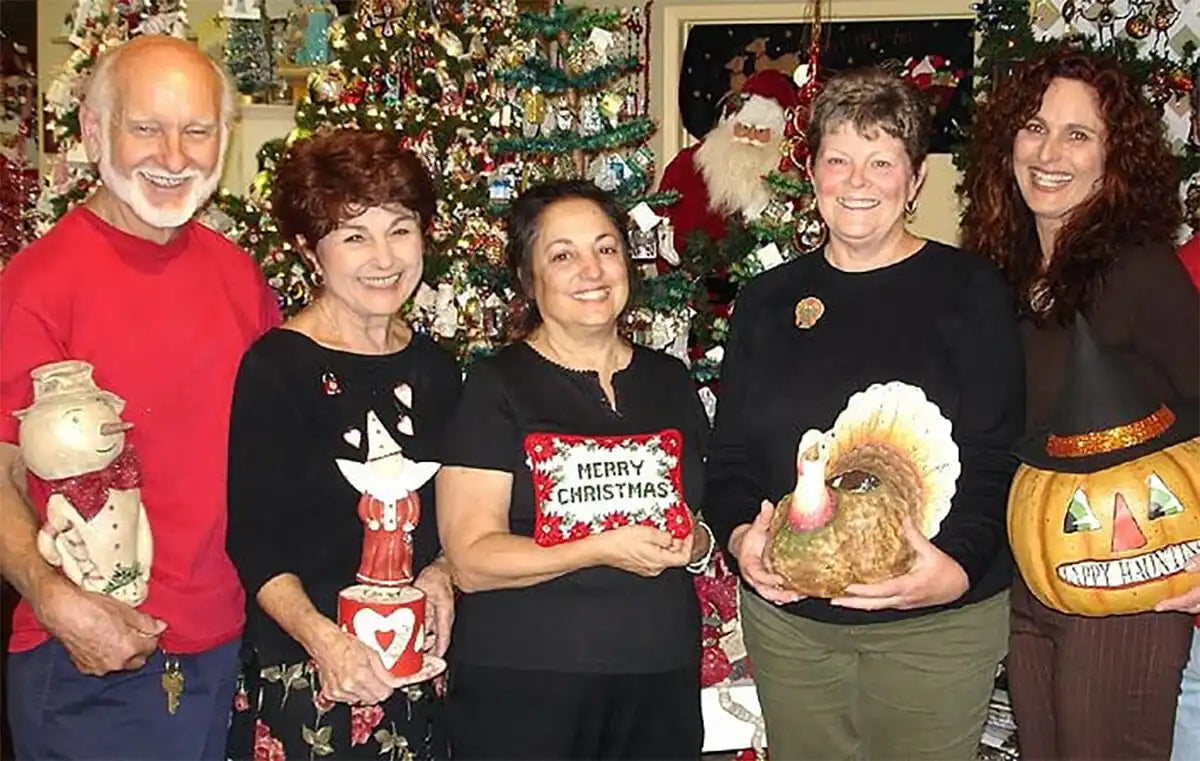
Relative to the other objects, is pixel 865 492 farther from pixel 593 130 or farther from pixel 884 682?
pixel 593 130

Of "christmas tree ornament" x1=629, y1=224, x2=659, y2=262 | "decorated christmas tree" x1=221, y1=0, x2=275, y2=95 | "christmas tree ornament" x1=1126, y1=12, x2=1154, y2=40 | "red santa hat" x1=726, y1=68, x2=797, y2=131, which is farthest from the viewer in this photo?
"red santa hat" x1=726, y1=68, x2=797, y2=131

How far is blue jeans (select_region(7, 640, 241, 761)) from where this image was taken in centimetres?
190

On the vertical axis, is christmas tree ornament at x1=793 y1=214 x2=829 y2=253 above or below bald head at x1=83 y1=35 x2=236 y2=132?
below

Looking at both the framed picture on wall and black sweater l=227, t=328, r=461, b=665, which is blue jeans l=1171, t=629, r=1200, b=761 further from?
the framed picture on wall

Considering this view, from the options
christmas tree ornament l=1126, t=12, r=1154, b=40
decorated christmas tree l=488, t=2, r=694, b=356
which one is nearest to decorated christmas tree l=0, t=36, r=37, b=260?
decorated christmas tree l=488, t=2, r=694, b=356

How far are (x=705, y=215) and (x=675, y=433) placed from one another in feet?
10.4

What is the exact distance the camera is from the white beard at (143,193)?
192cm

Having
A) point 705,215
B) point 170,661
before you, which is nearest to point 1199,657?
point 170,661

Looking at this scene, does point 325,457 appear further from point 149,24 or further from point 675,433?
point 149,24

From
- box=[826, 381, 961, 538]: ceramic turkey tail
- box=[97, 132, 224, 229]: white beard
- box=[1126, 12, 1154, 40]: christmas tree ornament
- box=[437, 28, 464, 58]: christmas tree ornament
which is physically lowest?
Answer: box=[826, 381, 961, 538]: ceramic turkey tail

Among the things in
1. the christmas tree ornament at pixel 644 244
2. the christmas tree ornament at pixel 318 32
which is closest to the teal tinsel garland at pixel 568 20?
the christmas tree ornament at pixel 644 244

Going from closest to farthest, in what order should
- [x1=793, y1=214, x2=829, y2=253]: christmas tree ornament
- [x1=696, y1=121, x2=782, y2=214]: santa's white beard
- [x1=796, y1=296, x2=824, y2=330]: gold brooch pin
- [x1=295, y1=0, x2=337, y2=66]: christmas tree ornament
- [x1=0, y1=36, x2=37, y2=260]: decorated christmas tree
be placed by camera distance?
[x1=796, y1=296, x2=824, y2=330]: gold brooch pin
[x1=793, y1=214, x2=829, y2=253]: christmas tree ornament
[x1=295, y1=0, x2=337, y2=66]: christmas tree ornament
[x1=0, y1=36, x2=37, y2=260]: decorated christmas tree
[x1=696, y1=121, x2=782, y2=214]: santa's white beard

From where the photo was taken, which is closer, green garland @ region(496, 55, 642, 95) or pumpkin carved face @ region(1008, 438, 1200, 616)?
pumpkin carved face @ region(1008, 438, 1200, 616)

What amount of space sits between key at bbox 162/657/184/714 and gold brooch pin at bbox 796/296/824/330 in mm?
1150
